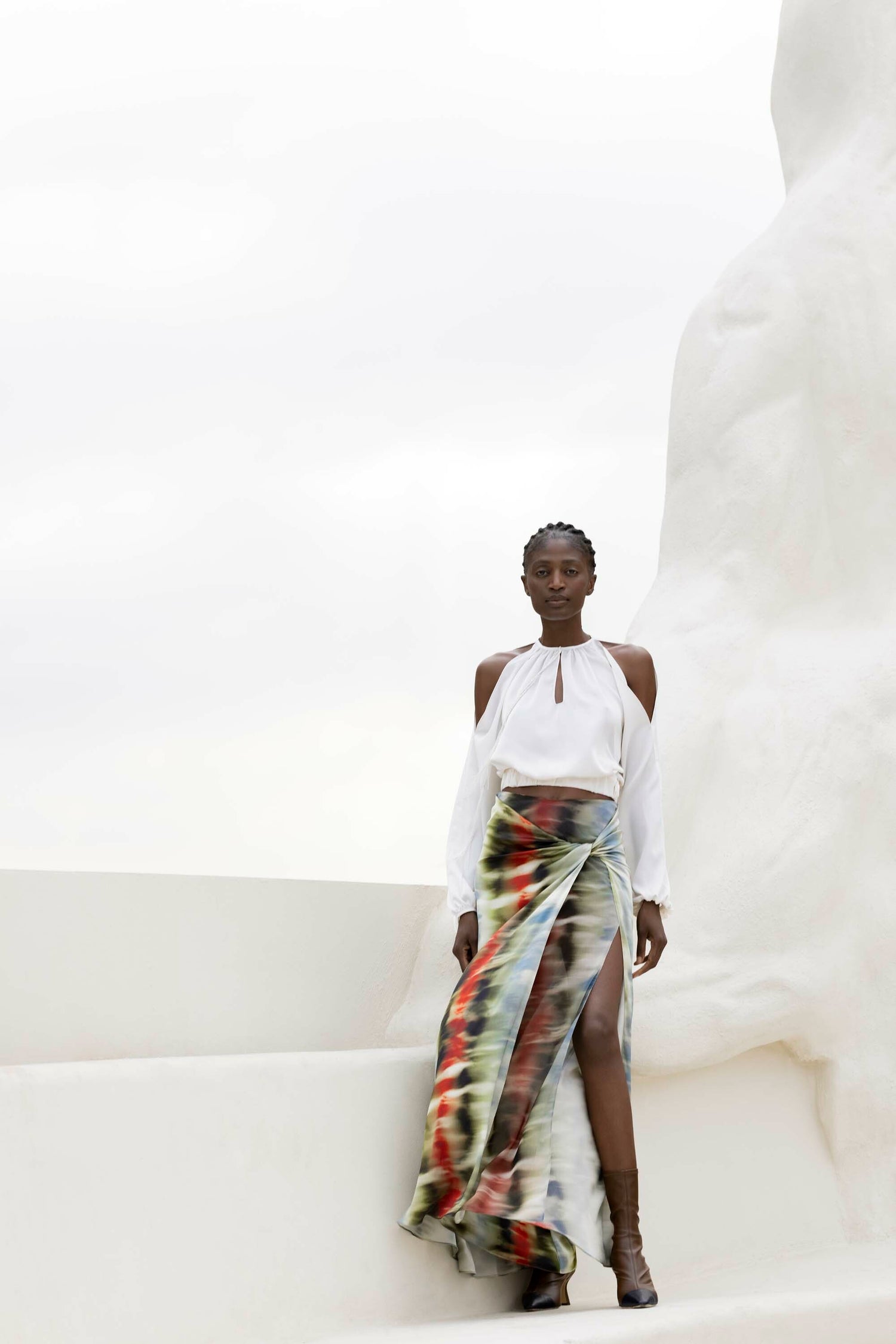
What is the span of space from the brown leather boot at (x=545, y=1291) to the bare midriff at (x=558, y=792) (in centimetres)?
88

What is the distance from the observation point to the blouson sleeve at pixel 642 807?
3.08 metres

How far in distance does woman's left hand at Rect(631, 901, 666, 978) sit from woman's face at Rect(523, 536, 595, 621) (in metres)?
0.59

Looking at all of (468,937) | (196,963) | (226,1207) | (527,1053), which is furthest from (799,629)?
(226,1207)

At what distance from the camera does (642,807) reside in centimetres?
311

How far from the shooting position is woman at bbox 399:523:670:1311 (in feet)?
9.45

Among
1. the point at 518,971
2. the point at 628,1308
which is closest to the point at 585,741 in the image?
the point at 518,971

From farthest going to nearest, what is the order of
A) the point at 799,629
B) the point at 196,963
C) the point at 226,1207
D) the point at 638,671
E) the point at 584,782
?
1. the point at 799,629
2. the point at 196,963
3. the point at 638,671
4. the point at 584,782
5. the point at 226,1207

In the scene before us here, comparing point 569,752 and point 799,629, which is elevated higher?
point 799,629

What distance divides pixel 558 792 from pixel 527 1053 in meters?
0.50

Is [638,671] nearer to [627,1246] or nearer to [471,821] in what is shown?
[471,821]

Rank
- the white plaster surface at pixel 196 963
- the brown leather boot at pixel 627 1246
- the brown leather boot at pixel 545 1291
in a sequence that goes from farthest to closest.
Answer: the white plaster surface at pixel 196 963 → the brown leather boot at pixel 545 1291 → the brown leather boot at pixel 627 1246

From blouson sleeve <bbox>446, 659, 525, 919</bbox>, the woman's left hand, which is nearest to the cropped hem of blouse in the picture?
blouson sleeve <bbox>446, 659, 525, 919</bbox>

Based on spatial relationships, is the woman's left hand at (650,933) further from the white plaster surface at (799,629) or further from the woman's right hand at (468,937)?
the white plaster surface at (799,629)

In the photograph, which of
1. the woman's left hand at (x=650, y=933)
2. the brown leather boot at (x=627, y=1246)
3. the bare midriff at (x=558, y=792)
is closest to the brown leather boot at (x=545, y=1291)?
the brown leather boot at (x=627, y=1246)
